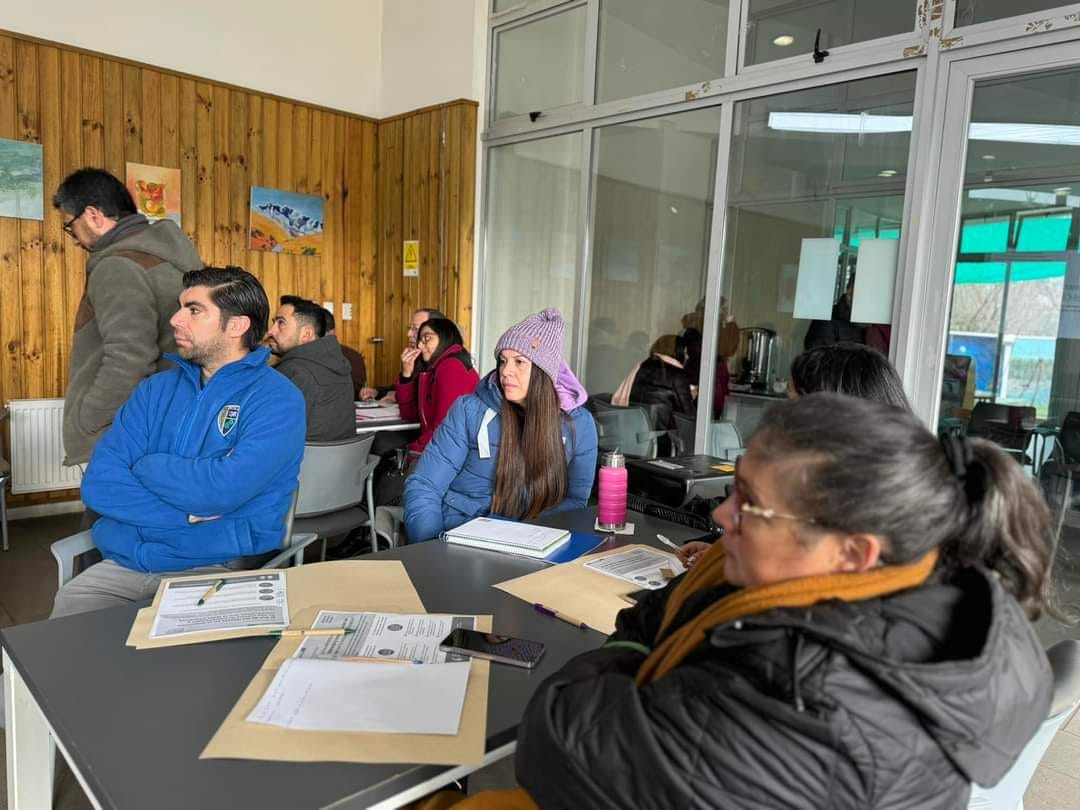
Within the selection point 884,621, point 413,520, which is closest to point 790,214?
point 413,520

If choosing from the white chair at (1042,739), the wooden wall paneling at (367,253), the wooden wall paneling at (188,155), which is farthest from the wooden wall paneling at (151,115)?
the white chair at (1042,739)

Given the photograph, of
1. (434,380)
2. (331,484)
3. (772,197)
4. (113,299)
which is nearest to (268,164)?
(434,380)

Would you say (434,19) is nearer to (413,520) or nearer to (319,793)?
(413,520)

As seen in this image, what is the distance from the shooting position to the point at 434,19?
525 cm

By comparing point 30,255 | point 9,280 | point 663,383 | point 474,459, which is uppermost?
point 30,255

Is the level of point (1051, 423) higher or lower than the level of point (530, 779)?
higher

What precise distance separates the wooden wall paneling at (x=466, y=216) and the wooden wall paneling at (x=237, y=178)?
4.55 ft

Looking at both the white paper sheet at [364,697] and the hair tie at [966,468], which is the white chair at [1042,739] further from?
the white paper sheet at [364,697]

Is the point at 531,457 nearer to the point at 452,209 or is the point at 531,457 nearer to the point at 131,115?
the point at 452,209

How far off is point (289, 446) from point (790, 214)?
8.56 feet

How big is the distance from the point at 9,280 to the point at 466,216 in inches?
107

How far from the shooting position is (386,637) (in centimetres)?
123

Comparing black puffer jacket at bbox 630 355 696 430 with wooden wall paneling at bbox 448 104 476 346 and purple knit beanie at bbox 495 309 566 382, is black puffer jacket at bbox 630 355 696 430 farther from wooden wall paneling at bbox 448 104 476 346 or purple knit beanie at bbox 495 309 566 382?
purple knit beanie at bbox 495 309 566 382

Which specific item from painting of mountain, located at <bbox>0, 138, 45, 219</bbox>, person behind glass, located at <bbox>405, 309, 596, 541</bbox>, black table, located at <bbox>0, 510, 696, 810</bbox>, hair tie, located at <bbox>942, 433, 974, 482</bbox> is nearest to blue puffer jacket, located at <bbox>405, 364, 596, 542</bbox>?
person behind glass, located at <bbox>405, 309, 596, 541</bbox>
